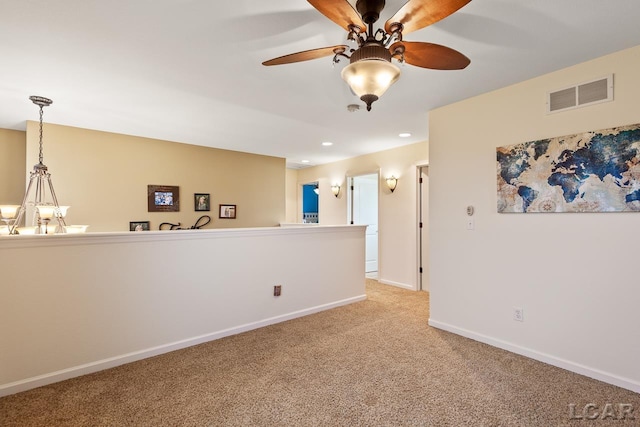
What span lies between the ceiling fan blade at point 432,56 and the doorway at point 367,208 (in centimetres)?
429

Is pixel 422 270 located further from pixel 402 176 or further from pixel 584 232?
pixel 584 232

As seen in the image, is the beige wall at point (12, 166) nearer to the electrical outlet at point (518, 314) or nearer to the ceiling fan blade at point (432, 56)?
the ceiling fan blade at point (432, 56)

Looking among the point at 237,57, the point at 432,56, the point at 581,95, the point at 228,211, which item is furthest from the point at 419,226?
the point at 237,57

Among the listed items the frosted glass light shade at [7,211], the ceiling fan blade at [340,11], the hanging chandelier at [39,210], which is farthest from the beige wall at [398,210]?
the frosted glass light shade at [7,211]

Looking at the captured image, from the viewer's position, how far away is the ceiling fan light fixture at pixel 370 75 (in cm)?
142

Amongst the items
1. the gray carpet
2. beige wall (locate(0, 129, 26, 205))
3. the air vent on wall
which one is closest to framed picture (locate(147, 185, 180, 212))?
beige wall (locate(0, 129, 26, 205))

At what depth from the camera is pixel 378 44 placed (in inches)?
61.6

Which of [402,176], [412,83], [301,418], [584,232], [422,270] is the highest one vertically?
[412,83]

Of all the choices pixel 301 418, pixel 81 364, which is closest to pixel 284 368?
pixel 301 418

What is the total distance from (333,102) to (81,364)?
10.1 feet

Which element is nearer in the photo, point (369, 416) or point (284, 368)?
point (369, 416)

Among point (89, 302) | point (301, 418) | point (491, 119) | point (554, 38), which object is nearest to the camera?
point (301, 418)

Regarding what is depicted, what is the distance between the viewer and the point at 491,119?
284cm

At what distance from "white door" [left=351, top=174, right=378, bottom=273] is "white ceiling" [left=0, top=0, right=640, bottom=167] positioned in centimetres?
249
